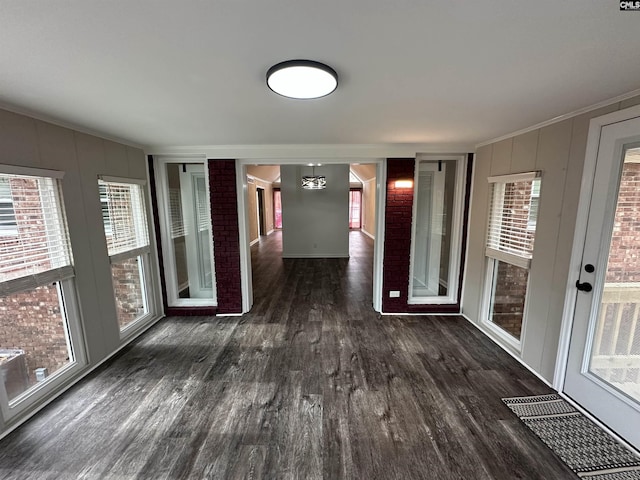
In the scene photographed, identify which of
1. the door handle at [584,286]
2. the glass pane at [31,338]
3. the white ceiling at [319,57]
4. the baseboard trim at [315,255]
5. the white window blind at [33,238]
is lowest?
the baseboard trim at [315,255]

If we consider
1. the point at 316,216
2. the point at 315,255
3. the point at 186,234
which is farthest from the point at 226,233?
the point at 315,255

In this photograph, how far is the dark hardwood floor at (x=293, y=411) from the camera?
1.61 meters

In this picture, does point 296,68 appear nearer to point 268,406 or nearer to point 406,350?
point 268,406

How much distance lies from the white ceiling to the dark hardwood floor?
226 centimetres

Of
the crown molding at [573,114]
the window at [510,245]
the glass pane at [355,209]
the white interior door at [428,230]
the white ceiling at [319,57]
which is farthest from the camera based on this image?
the glass pane at [355,209]

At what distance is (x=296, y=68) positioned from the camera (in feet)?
4.33

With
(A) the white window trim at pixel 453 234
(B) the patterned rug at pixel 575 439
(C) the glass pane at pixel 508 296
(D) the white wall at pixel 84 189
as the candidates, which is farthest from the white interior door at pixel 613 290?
(D) the white wall at pixel 84 189

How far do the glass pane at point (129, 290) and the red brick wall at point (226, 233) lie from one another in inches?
36.6

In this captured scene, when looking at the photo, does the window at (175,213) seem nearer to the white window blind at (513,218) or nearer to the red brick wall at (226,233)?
the red brick wall at (226,233)

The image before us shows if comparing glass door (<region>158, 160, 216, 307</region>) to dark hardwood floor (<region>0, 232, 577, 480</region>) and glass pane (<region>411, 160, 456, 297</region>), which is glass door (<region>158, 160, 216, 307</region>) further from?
glass pane (<region>411, 160, 456, 297</region>)

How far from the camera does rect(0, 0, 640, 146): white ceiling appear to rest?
96cm

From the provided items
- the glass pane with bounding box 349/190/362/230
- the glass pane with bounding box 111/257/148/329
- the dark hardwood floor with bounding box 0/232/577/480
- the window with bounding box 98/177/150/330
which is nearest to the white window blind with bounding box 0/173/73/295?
the window with bounding box 98/177/150/330

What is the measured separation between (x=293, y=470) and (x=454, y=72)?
2.44 m

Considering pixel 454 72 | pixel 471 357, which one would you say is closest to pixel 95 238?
pixel 454 72
